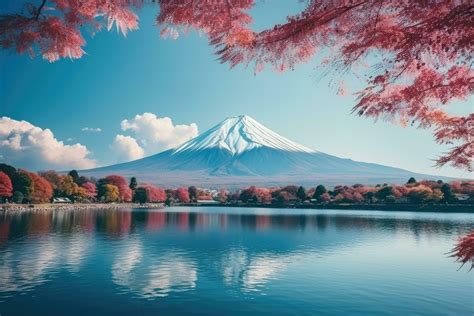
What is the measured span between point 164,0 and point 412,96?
2.88 m

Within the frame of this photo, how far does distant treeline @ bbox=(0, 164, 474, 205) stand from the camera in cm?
4707

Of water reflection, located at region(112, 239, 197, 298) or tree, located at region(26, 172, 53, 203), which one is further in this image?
tree, located at region(26, 172, 53, 203)

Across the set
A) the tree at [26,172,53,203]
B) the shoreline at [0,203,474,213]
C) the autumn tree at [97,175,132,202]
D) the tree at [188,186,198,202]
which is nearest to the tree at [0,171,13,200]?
the shoreline at [0,203,474,213]

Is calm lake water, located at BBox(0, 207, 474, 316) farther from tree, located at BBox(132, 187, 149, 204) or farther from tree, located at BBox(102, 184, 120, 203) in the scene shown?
tree, located at BBox(132, 187, 149, 204)

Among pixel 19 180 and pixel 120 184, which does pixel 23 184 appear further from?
pixel 120 184

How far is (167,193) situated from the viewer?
89.8 metres

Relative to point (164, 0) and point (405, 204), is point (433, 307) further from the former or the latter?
point (405, 204)

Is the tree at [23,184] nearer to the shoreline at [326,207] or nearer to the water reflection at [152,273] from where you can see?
the shoreline at [326,207]

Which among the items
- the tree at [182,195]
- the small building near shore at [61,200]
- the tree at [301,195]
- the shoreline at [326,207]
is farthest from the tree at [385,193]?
the small building near shore at [61,200]

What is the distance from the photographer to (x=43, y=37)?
402cm

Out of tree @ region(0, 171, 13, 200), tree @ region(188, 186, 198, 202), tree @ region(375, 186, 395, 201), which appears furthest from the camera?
tree @ region(188, 186, 198, 202)

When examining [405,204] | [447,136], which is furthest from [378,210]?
[447,136]

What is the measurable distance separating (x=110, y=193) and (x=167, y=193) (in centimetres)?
2455

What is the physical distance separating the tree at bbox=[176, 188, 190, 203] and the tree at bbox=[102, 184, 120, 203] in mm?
24166
